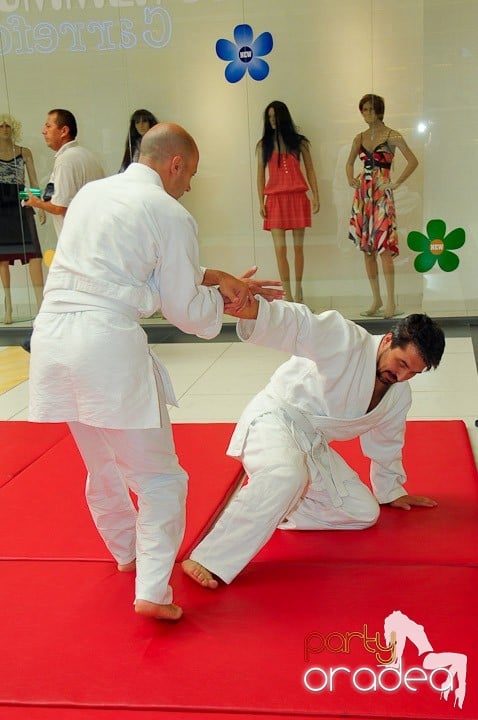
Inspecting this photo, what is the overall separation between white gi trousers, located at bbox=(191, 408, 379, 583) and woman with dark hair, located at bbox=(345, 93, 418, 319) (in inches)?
144

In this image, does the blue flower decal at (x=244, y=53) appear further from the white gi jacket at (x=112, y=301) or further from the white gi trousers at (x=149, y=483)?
the white gi trousers at (x=149, y=483)

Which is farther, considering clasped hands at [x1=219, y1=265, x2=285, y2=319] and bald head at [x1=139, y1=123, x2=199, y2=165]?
clasped hands at [x1=219, y1=265, x2=285, y2=319]

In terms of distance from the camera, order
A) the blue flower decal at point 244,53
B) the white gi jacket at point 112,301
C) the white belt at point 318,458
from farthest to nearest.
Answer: the blue flower decal at point 244,53
the white belt at point 318,458
the white gi jacket at point 112,301

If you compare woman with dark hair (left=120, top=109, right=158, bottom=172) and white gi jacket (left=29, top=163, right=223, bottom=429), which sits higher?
Result: woman with dark hair (left=120, top=109, right=158, bottom=172)

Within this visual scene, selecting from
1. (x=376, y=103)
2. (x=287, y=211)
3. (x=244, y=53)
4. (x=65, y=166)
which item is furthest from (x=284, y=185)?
(x=65, y=166)

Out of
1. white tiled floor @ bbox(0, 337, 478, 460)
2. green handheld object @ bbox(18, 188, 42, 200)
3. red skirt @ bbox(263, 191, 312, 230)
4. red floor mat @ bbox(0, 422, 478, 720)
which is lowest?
white tiled floor @ bbox(0, 337, 478, 460)

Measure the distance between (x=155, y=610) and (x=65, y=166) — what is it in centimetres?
389

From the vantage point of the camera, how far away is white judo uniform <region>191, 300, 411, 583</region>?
2.31 meters

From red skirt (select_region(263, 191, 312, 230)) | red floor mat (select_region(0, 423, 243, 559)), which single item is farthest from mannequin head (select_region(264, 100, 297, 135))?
red floor mat (select_region(0, 423, 243, 559))

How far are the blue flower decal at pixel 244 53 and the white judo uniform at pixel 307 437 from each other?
3885 millimetres

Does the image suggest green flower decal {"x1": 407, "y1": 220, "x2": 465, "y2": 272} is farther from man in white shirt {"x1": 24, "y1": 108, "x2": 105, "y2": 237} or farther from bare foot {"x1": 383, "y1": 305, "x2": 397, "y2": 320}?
man in white shirt {"x1": 24, "y1": 108, "x2": 105, "y2": 237}

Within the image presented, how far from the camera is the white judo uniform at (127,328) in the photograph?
2.02 metres

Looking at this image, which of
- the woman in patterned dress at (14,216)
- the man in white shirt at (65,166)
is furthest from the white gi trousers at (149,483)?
the woman in patterned dress at (14,216)

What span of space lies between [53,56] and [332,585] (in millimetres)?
5142
